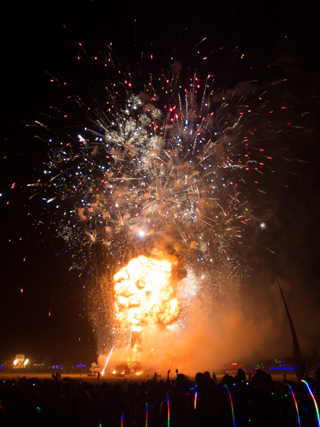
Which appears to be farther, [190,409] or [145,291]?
[145,291]

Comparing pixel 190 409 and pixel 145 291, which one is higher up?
pixel 145 291

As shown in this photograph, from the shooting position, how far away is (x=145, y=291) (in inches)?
1008

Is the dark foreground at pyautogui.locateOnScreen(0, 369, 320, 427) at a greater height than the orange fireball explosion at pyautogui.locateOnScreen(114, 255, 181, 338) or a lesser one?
lesser

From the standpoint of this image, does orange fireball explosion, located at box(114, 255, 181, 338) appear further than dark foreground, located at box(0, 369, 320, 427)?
Yes

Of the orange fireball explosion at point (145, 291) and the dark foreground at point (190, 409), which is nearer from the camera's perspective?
the dark foreground at point (190, 409)

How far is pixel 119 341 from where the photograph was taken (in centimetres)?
3744

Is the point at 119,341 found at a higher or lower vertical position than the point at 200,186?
lower

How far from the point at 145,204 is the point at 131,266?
9838 millimetres

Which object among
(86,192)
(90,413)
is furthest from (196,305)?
(90,413)

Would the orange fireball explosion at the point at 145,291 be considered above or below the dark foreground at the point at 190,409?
above

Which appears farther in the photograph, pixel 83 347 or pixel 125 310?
pixel 83 347

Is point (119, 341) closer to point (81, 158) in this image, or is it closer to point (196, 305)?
point (196, 305)

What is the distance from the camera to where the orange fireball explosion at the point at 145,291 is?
25.4 meters

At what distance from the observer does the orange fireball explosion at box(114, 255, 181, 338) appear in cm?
2542
